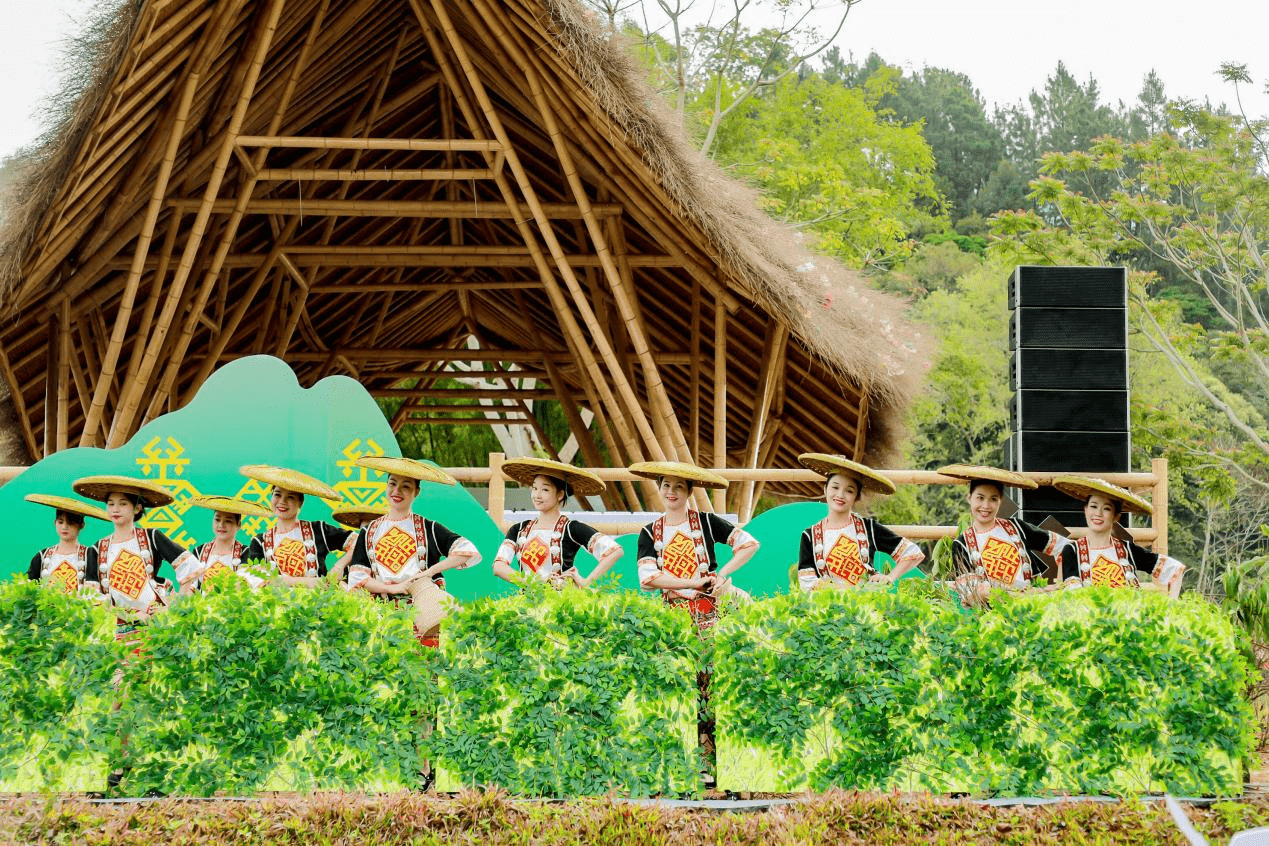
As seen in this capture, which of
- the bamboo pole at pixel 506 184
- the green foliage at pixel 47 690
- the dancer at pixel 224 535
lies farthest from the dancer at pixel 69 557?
the bamboo pole at pixel 506 184

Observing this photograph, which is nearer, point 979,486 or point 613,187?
point 979,486

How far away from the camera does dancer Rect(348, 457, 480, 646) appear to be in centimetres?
551

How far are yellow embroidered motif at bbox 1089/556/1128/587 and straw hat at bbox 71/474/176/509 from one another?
4.10 metres

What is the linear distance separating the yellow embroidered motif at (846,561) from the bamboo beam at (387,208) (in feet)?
13.7

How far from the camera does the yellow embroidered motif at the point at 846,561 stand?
5.48m

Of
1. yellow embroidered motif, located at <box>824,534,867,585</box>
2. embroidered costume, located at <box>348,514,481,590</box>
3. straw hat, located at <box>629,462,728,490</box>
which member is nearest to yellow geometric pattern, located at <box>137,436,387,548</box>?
embroidered costume, located at <box>348,514,481,590</box>

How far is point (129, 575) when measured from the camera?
5.59 meters

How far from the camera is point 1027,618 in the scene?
4.51 meters

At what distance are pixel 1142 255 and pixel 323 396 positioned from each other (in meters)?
27.8

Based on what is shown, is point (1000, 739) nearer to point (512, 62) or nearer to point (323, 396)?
point (323, 396)

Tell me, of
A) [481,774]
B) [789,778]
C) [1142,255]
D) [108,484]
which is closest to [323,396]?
[108,484]

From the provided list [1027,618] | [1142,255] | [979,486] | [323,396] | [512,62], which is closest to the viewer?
[1027,618]

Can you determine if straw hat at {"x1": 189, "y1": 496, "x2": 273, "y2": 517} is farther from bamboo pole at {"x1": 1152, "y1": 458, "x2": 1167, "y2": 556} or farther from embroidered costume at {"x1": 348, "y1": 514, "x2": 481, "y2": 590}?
bamboo pole at {"x1": 1152, "y1": 458, "x2": 1167, "y2": 556}

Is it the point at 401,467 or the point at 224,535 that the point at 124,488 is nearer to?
the point at 224,535
